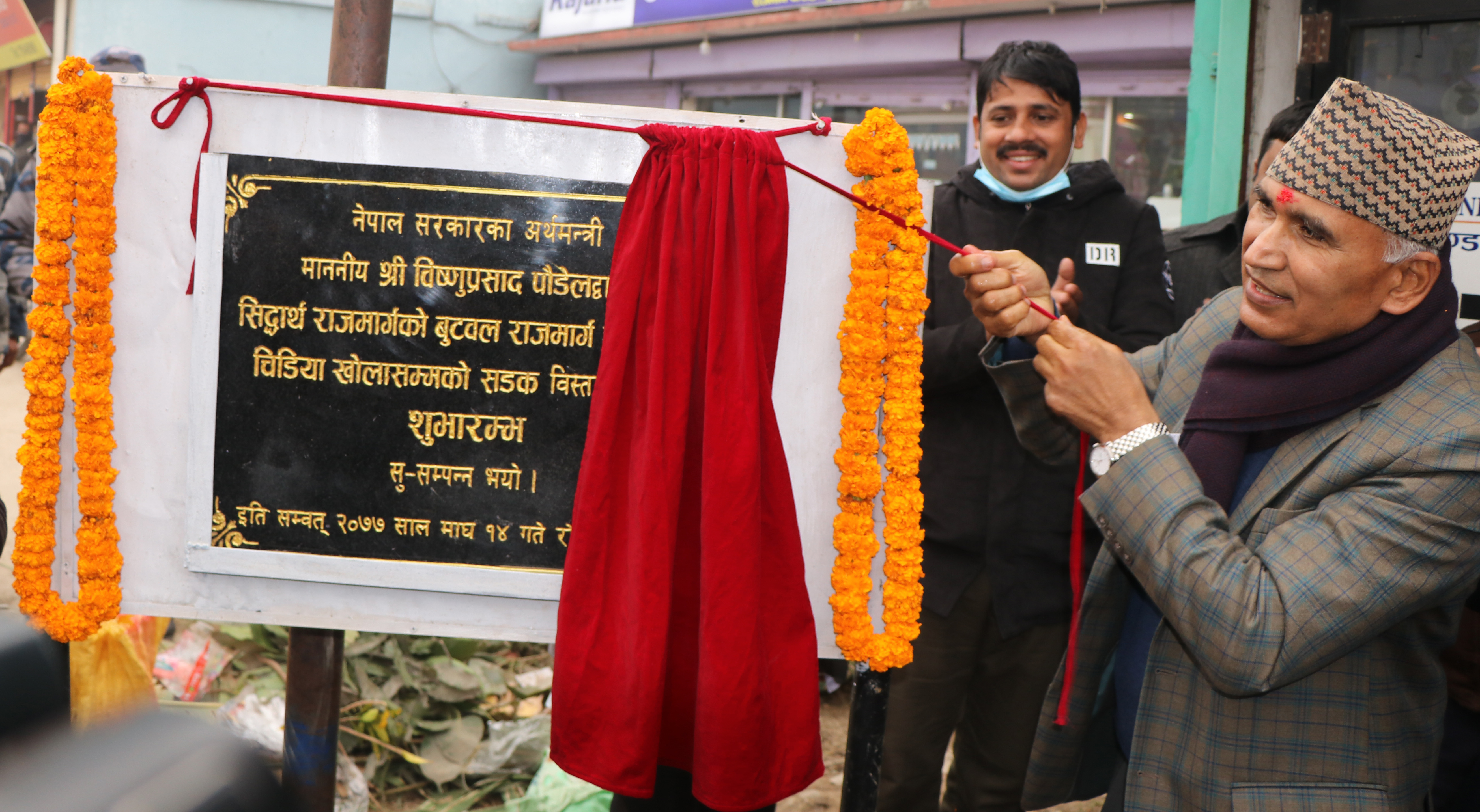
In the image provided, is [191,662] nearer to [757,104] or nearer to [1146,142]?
[1146,142]

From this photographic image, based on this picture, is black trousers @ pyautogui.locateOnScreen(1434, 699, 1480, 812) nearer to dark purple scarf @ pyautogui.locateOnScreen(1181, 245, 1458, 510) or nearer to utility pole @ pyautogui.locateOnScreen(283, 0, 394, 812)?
dark purple scarf @ pyautogui.locateOnScreen(1181, 245, 1458, 510)

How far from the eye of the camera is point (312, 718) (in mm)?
2168

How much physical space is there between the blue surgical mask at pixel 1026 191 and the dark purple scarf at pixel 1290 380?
898 millimetres

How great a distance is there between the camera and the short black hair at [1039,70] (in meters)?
2.52

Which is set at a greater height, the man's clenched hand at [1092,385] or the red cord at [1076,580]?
the man's clenched hand at [1092,385]

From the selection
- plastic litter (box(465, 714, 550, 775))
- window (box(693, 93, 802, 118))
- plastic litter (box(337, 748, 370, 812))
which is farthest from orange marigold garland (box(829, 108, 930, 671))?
window (box(693, 93, 802, 118))

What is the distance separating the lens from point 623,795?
1889 millimetres

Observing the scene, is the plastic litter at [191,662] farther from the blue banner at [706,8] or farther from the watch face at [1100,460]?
the blue banner at [706,8]

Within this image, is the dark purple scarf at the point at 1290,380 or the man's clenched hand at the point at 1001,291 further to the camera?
the man's clenched hand at the point at 1001,291

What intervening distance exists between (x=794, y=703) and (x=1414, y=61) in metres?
3.06

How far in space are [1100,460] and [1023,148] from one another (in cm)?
118

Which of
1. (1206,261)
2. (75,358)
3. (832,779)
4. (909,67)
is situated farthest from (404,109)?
(909,67)

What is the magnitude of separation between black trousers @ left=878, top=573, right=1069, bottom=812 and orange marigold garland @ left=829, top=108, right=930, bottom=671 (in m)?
0.63

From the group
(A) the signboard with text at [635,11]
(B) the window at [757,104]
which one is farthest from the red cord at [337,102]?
(B) the window at [757,104]
